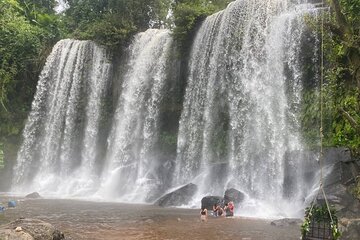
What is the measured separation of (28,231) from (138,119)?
19.7m

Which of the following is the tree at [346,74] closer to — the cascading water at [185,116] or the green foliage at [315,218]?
the green foliage at [315,218]

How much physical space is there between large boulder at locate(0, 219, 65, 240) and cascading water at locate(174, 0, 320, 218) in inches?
397

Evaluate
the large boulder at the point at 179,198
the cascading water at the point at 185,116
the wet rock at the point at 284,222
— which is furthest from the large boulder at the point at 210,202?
the wet rock at the point at 284,222

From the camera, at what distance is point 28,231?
9.78 metres

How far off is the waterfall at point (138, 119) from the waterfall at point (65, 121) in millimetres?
2181

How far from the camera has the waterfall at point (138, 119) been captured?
27.2 metres

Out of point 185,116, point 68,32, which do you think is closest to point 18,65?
point 68,32

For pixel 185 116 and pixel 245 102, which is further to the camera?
pixel 185 116

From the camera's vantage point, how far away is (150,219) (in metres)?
15.8

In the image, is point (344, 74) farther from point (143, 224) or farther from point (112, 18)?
point (112, 18)

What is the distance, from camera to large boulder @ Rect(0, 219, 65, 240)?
909 centimetres

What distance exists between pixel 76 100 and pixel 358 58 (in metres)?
25.3

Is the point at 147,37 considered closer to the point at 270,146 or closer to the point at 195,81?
the point at 195,81

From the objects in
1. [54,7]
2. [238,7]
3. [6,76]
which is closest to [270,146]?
[238,7]
